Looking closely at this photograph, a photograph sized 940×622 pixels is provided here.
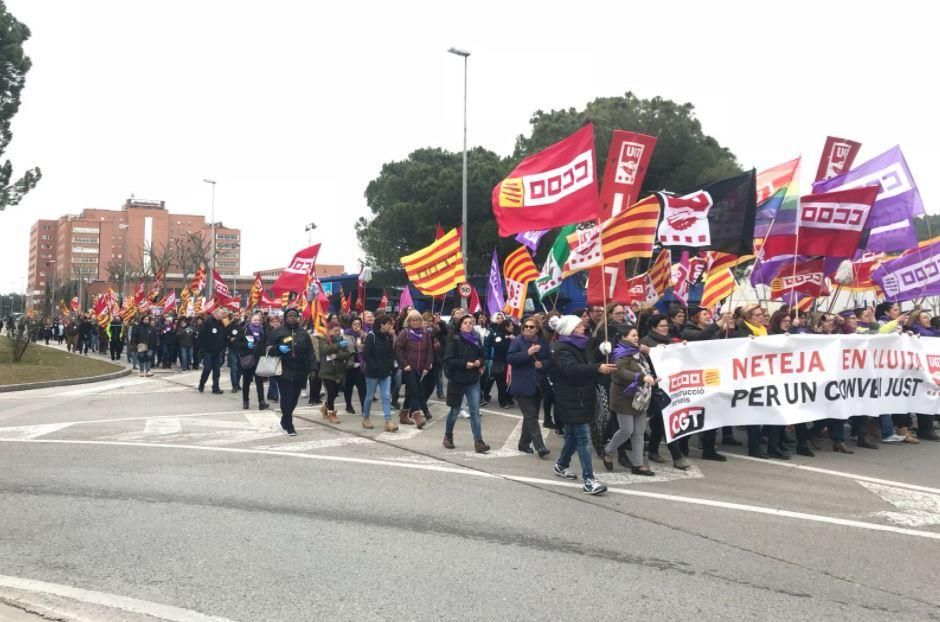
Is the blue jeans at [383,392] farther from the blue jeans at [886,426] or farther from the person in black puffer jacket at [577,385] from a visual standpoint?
the blue jeans at [886,426]

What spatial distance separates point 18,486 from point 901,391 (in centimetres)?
1034

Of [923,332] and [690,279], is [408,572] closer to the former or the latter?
[923,332]

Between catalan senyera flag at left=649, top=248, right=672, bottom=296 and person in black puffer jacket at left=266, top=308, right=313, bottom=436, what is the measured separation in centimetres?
755

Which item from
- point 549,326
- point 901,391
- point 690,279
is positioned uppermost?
point 690,279

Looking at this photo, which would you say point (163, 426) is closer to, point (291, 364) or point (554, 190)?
point (291, 364)

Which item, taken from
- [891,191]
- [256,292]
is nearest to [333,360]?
[891,191]

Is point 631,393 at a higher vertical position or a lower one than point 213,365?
higher

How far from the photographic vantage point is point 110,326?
28.2 meters

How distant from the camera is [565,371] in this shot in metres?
6.81

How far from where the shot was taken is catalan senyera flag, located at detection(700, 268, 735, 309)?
13430mm

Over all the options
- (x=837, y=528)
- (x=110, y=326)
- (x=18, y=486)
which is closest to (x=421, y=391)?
(x=18, y=486)

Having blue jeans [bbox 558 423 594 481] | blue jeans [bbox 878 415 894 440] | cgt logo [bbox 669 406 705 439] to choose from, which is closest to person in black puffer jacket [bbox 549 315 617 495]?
blue jeans [bbox 558 423 594 481]

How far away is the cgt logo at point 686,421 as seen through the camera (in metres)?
7.91

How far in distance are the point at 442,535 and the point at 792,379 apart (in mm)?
5488
